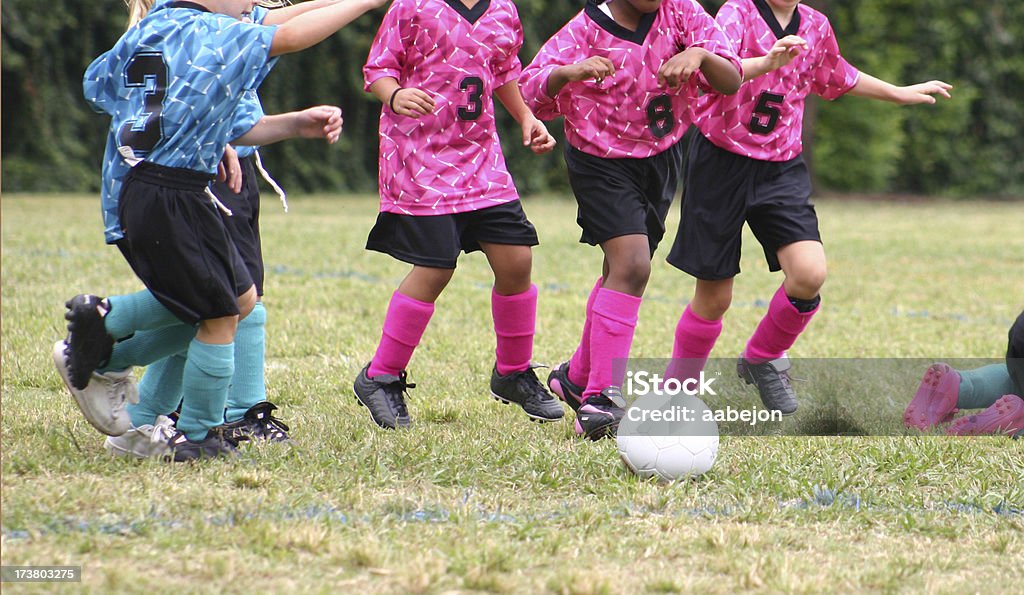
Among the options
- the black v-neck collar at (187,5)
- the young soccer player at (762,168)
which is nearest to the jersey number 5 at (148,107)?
the black v-neck collar at (187,5)

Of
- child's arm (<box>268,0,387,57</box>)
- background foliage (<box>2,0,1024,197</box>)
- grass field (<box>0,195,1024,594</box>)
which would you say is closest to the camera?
grass field (<box>0,195,1024,594</box>)

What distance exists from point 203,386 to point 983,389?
2.76 metres

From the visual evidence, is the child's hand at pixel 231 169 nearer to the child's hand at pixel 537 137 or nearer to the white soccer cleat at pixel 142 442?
the white soccer cleat at pixel 142 442

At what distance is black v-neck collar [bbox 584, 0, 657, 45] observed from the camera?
413cm

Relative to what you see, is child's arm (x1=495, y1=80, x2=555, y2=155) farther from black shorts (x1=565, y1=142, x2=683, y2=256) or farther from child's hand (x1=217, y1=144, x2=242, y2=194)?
child's hand (x1=217, y1=144, x2=242, y2=194)

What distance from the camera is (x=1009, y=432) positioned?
418 centimetres

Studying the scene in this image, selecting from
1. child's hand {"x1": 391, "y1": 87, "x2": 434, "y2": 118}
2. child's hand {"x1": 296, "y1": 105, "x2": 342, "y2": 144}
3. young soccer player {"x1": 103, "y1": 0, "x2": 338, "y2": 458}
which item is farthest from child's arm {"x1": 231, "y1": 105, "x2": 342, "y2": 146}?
child's hand {"x1": 391, "y1": 87, "x2": 434, "y2": 118}

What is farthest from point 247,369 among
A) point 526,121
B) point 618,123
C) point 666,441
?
point 618,123

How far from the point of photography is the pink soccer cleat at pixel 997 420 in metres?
4.18

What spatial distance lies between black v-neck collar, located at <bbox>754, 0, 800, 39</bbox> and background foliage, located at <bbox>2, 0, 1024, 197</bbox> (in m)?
12.4

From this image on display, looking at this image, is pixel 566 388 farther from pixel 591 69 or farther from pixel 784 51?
pixel 784 51

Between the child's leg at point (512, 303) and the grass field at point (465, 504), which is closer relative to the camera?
the grass field at point (465, 504)

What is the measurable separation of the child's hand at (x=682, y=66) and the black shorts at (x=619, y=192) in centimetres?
42

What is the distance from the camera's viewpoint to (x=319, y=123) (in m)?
3.33
